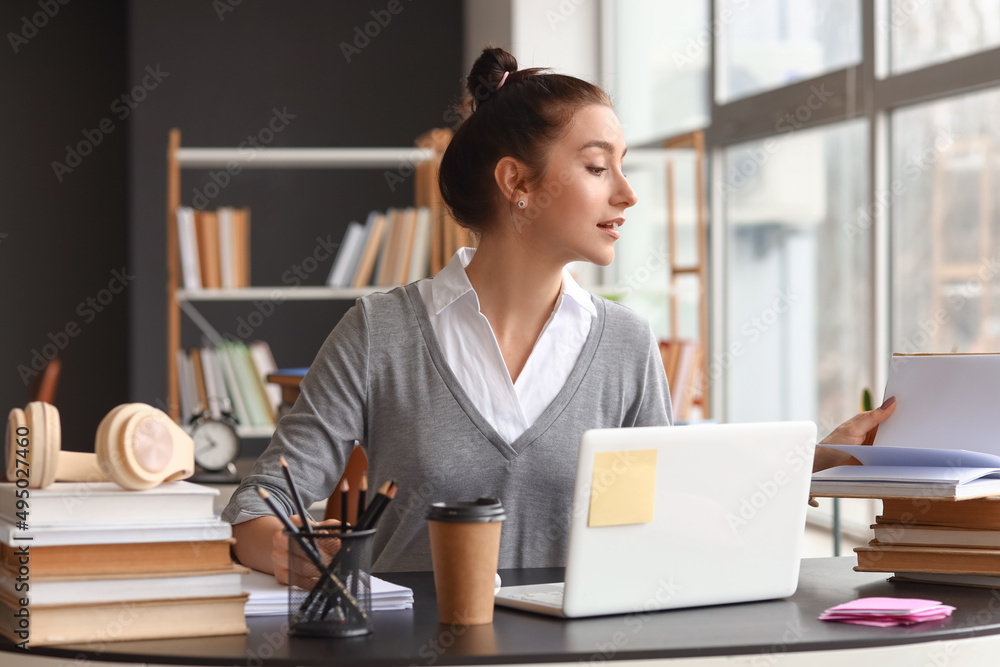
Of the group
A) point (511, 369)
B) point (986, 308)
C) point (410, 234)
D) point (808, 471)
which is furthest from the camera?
point (410, 234)

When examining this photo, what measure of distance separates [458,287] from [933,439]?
71 cm

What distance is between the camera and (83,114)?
19.2 ft

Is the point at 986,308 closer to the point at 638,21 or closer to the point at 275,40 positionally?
the point at 638,21

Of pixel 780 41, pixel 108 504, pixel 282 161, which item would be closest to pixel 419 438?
pixel 108 504

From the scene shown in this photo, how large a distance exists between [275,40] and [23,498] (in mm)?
4634

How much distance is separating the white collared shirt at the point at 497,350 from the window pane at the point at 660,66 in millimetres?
3025

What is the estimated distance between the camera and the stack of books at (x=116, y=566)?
3.34ft

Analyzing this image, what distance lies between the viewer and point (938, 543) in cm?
137

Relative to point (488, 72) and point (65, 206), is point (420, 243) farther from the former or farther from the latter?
point (65, 206)

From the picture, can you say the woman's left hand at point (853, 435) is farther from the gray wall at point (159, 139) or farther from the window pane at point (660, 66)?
the gray wall at point (159, 139)

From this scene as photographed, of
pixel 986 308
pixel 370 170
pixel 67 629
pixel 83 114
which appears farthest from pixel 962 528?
pixel 83 114

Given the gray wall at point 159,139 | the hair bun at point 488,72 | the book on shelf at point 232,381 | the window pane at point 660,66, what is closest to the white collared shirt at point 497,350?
the hair bun at point 488,72

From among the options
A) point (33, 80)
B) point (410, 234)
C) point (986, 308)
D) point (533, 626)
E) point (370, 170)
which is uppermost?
point (33, 80)

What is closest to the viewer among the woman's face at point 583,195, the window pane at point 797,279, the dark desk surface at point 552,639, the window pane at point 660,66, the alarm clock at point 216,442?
the dark desk surface at point 552,639
